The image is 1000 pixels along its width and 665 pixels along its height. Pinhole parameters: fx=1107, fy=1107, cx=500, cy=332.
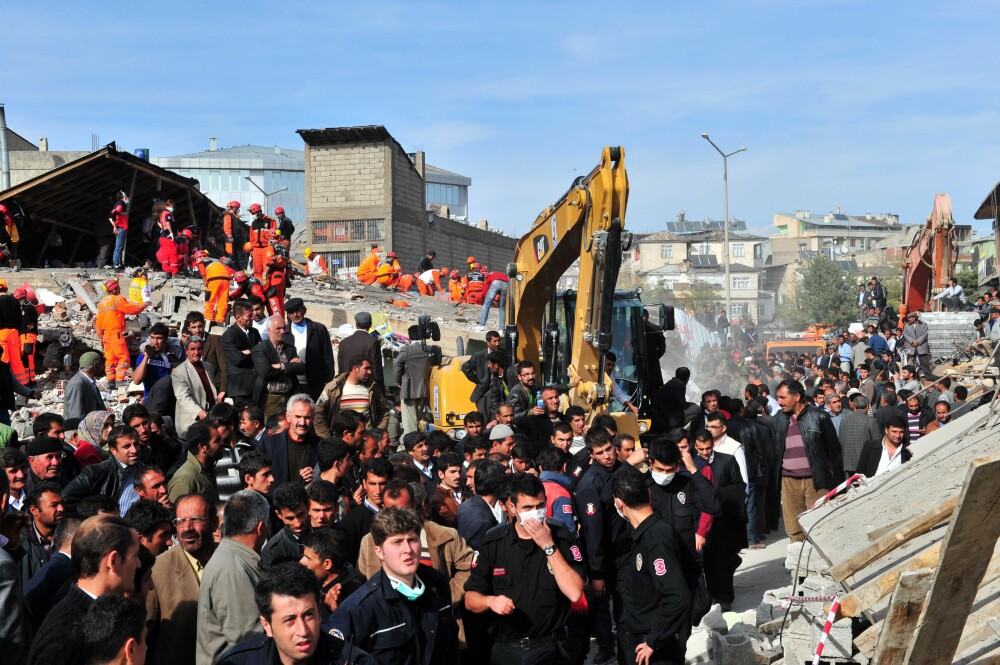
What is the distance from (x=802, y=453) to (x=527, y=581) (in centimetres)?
679

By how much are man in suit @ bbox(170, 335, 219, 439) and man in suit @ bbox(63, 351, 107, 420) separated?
35.0 inches

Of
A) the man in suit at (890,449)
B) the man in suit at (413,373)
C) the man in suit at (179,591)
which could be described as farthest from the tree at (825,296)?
the man in suit at (179,591)

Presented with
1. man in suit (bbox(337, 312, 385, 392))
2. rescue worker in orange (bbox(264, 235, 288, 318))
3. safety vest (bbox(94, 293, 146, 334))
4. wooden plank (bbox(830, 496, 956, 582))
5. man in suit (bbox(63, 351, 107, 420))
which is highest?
rescue worker in orange (bbox(264, 235, 288, 318))

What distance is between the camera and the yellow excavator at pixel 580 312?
1228 cm

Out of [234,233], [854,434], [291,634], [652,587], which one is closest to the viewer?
[291,634]

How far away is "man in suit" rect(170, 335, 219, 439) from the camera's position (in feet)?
33.6

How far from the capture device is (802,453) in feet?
39.5

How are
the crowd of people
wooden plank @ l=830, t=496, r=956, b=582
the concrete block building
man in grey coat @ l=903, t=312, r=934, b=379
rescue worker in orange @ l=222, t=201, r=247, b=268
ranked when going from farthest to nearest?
the concrete block building, rescue worker in orange @ l=222, t=201, r=247, b=268, man in grey coat @ l=903, t=312, r=934, b=379, wooden plank @ l=830, t=496, r=956, b=582, the crowd of people

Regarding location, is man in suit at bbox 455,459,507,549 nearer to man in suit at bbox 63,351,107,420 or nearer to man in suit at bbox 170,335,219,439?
man in suit at bbox 170,335,219,439

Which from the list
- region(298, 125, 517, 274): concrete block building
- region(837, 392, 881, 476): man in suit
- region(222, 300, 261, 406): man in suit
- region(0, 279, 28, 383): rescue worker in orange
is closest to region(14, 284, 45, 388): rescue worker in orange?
region(0, 279, 28, 383): rescue worker in orange

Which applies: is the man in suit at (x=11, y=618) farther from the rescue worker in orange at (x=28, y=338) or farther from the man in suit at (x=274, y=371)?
the rescue worker in orange at (x=28, y=338)

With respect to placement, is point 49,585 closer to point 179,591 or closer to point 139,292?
point 179,591

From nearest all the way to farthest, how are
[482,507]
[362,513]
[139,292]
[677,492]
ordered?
[362,513]
[482,507]
[677,492]
[139,292]

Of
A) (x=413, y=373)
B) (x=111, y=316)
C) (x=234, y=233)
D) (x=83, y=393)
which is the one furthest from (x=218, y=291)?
(x=234, y=233)
